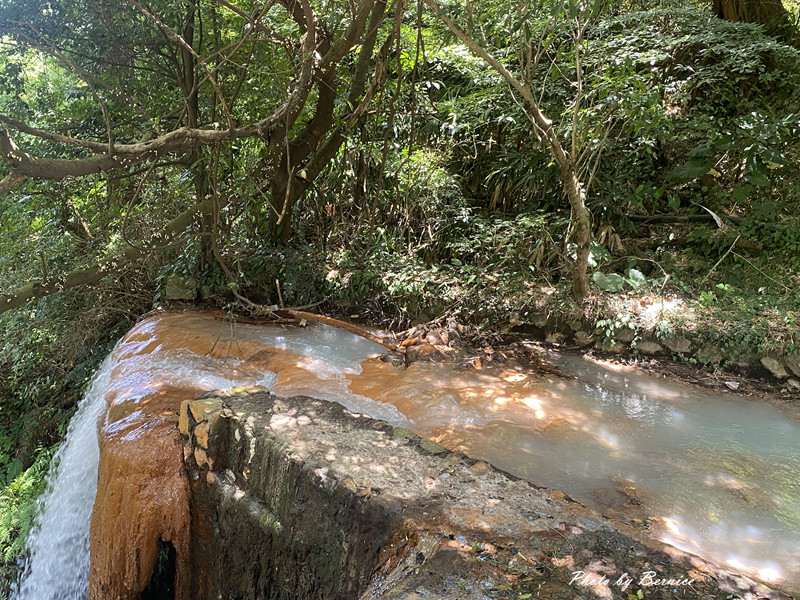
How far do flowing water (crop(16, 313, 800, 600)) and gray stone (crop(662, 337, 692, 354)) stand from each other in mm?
450

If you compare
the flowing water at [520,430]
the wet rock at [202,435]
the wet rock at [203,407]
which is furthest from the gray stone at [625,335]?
the wet rock at [202,435]

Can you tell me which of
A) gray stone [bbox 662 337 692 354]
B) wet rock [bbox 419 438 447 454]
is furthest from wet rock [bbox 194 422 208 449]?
gray stone [bbox 662 337 692 354]

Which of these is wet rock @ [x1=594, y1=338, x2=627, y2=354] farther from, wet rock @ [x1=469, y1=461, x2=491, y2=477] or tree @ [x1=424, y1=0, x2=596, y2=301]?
wet rock @ [x1=469, y1=461, x2=491, y2=477]

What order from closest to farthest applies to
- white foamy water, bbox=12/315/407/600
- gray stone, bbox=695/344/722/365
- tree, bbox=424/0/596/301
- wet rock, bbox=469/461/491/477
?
1. wet rock, bbox=469/461/491/477
2. white foamy water, bbox=12/315/407/600
3. tree, bbox=424/0/596/301
4. gray stone, bbox=695/344/722/365

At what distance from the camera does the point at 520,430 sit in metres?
4.14

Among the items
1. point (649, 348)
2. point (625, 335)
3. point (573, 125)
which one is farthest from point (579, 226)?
point (649, 348)

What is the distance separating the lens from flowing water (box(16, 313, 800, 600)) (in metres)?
3.24

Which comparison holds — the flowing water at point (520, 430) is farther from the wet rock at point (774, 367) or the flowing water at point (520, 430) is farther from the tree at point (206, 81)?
the tree at point (206, 81)

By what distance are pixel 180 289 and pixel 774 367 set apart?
21.2 feet

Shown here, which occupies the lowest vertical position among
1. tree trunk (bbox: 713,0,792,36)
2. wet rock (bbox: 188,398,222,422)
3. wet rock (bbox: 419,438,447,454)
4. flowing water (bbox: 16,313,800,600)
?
flowing water (bbox: 16,313,800,600)

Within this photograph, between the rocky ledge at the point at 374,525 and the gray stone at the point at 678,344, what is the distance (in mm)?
3343

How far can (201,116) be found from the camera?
260 inches

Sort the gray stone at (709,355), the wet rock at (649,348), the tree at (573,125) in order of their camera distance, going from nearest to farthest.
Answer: the tree at (573,125)
the gray stone at (709,355)
the wet rock at (649,348)

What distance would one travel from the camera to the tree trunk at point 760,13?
23.6ft
